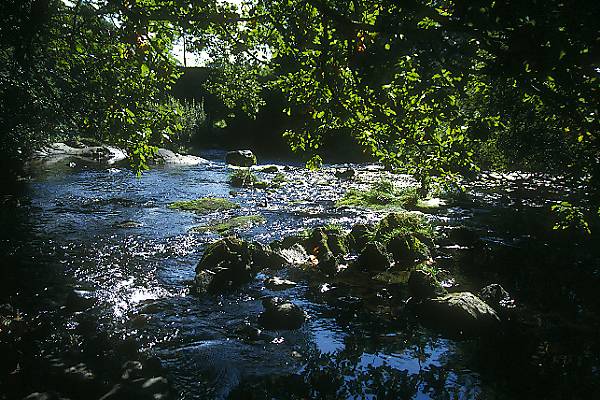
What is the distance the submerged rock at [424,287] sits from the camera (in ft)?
34.2

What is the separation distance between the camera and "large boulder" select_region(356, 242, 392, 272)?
13.0 m

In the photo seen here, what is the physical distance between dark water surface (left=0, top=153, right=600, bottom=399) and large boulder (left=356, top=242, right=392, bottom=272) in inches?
61.1

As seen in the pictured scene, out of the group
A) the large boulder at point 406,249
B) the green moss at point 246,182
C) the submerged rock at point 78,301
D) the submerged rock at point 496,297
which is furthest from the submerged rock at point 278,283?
the green moss at point 246,182

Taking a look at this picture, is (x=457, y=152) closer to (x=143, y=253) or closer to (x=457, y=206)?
(x=143, y=253)

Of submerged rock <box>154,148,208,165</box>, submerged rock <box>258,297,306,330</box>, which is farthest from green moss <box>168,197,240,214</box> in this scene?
submerged rock <box>154,148,208,165</box>

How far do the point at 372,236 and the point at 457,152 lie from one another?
30.1ft

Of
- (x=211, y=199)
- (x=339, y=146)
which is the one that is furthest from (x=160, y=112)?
(x=339, y=146)

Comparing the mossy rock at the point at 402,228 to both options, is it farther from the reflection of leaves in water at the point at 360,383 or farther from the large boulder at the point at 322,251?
the reflection of leaves in water at the point at 360,383

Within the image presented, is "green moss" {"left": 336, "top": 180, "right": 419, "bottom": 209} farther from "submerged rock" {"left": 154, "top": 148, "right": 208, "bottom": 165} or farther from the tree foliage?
"submerged rock" {"left": 154, "top": 148, "right": 208, "bottom": 165}

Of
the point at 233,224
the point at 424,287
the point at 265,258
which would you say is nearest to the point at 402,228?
the point at 424,287

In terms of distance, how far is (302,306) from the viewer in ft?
33.8

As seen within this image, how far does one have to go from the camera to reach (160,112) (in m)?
9.61

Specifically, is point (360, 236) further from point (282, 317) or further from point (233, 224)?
point (282, 317)

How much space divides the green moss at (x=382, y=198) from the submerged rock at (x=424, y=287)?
1135cm
